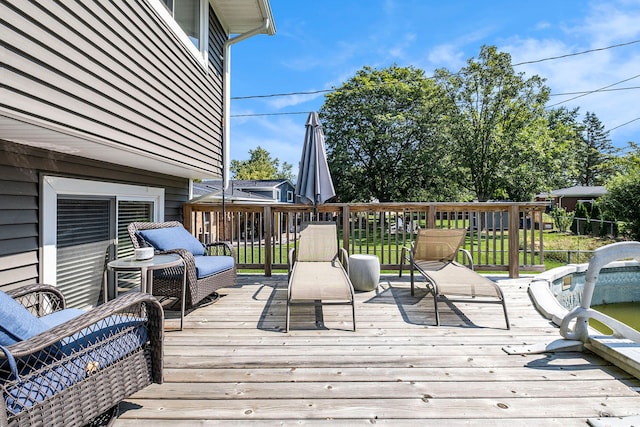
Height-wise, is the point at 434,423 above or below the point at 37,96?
below

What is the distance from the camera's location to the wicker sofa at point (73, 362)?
128 cm

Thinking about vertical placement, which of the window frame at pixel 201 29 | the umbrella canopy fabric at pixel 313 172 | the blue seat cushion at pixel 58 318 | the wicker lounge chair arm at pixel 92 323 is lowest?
the blue seat cushion at pixel 58 318

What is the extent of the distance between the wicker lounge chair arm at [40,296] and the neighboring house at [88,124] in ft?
0.82

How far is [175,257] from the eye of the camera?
326 cm

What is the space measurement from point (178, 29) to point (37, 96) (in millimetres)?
2794

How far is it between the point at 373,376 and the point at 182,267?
2177mm

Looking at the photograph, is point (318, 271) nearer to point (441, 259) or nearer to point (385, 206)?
point (441, 259)

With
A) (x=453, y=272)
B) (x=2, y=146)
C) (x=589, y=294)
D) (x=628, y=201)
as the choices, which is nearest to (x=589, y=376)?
(x=589, y=294)

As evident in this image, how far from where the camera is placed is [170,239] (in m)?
3.82

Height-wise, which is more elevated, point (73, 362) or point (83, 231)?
point (83, 231)

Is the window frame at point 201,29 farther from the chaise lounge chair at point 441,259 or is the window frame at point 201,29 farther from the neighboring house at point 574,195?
the neighboring house at point 574,195

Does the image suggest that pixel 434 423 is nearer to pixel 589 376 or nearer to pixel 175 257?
pixel 589 376

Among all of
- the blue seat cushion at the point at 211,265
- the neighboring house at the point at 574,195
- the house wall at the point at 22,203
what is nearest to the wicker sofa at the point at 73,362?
the house wall at the point at 22,203

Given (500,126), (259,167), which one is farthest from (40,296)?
(259,167)
